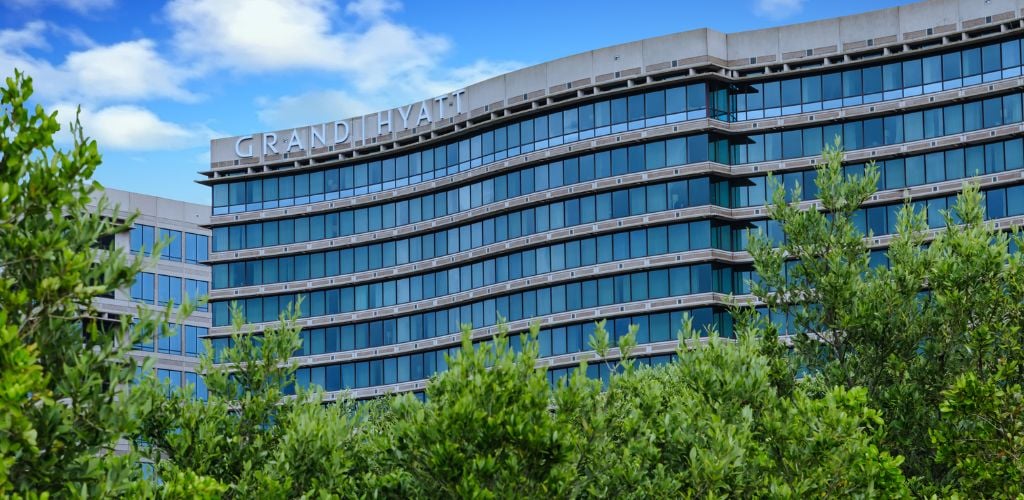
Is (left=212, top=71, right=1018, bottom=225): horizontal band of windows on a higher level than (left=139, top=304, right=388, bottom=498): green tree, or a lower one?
higher

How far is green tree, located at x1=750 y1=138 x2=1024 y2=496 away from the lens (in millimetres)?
34656

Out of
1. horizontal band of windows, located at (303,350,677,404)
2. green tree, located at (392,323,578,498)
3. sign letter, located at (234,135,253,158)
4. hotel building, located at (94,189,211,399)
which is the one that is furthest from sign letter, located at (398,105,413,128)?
green tree, located at (392,323,578,498)

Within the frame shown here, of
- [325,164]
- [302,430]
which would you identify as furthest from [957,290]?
[325,164]

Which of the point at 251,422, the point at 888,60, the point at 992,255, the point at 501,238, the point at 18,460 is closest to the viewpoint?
the point at 18,460

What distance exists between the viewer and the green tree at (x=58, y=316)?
1856 centimetres

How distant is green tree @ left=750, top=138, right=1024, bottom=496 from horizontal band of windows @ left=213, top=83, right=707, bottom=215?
52.0 meters

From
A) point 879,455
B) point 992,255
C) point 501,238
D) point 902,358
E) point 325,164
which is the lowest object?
point 879,455

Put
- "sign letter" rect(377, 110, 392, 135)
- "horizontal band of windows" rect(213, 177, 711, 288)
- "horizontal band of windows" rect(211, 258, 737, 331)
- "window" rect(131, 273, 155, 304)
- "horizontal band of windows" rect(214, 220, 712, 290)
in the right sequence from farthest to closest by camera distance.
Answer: "window" rect(131, 273, 155, 304)
"sign letter" rect(377, 110, 392, 135)
"horizontal band of windows" rect(213, 177, 711, 288)
"horizontal band of windows" rect(214, 220, 712, 290)
"horizontal band of windows" rect(211, 258, 737, 331)

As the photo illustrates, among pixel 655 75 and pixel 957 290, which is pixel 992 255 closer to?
pixel 957 290

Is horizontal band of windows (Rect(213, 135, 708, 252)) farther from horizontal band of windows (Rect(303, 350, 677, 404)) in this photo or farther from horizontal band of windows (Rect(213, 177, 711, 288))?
horizontal band of windows (Rect(303, 350, 677, 404))

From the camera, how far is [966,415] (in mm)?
32938

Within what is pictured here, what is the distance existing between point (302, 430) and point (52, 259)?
10.9 m

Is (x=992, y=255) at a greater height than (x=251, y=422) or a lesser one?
greater

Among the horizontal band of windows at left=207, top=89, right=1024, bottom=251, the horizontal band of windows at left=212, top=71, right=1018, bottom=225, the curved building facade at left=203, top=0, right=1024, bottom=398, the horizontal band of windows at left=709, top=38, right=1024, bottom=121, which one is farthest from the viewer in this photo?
the curved building facade at left=203, top=0, right=1024, bottom=398
